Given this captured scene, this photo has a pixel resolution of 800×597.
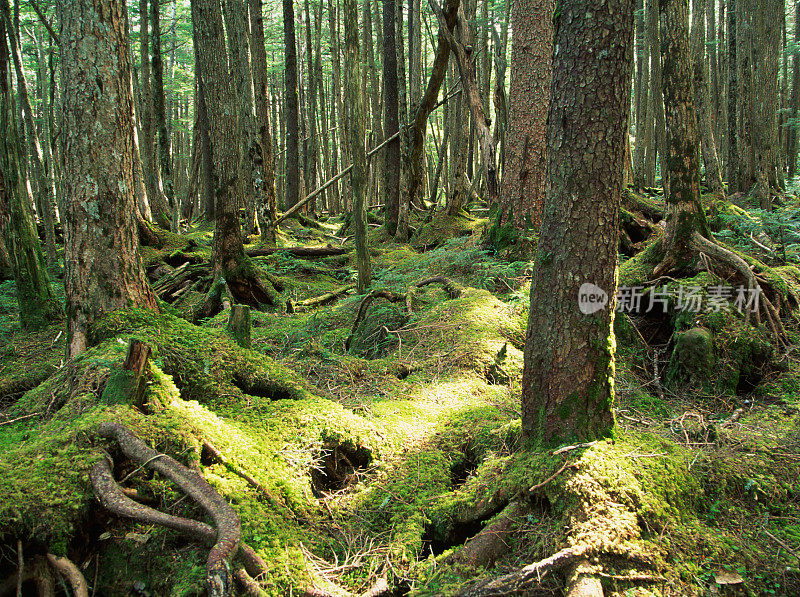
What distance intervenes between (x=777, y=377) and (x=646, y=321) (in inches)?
52.3

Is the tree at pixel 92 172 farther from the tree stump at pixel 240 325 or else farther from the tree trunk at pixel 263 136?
the tree trunk at pixel 263 136

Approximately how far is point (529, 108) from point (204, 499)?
7032 mm

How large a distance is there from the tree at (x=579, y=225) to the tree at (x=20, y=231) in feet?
22.6

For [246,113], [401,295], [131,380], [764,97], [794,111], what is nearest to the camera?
[131,380]

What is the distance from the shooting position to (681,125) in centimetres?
544

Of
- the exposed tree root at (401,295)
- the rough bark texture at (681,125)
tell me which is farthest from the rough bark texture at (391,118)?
the rough bark texture at (681,125)

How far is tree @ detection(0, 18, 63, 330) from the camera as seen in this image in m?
6.62

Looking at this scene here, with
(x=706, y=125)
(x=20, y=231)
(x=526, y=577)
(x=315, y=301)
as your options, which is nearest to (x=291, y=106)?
(x=315, y=301)

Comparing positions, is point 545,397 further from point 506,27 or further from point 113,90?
point 506,27

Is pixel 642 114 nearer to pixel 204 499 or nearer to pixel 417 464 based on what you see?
pixel 417 464

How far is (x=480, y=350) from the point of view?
5363mm

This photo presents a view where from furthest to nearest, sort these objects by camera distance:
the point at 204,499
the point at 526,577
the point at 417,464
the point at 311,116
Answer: the point at 311,116, the point at 417,464, the point at 204,499, the point at 526,577

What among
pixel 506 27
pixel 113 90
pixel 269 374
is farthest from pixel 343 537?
pixel 506 27

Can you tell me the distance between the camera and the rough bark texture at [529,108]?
7344 mm
